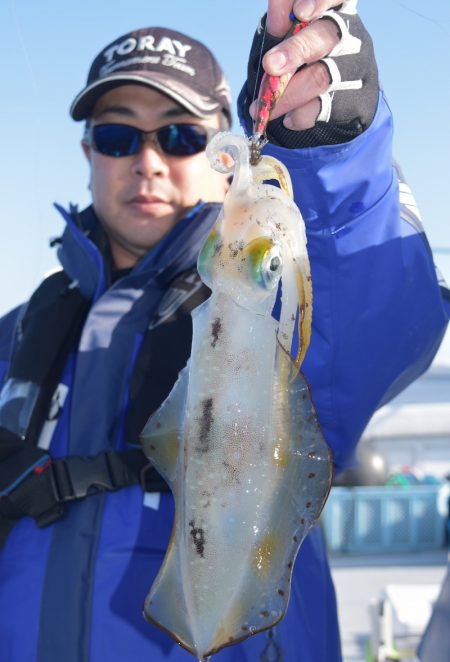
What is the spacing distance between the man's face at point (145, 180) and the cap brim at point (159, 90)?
6cm

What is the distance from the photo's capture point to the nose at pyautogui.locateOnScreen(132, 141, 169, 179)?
128 inches

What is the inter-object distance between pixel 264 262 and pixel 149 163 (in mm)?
1850

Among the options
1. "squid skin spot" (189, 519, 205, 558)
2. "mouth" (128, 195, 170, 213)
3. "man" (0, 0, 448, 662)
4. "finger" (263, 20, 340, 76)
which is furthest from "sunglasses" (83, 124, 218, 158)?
"squid skin spot" (189, 519, 205, 558)

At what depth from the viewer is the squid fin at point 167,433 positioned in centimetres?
166

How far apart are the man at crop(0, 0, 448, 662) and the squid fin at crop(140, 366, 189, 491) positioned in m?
0.72

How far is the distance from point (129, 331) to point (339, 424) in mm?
923

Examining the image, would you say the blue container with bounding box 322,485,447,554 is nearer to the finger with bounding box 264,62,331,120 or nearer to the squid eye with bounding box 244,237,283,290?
the finger with bounding box 264,62,331,120

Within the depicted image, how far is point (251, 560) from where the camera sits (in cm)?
158

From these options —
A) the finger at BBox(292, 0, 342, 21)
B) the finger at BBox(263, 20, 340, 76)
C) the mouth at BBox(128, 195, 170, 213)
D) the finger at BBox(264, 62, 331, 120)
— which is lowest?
the mouth at BBox(128, 195, 170, 213)

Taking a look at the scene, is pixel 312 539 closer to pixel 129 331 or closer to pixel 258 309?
pixel 129 331

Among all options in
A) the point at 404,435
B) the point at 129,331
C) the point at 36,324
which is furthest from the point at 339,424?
the point at 404,435

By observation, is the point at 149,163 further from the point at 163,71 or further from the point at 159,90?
the point at 163,71

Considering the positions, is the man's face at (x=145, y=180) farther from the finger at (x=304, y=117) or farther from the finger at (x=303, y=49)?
the finger at (x=303, y=49)

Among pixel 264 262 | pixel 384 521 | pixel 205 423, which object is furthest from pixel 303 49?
pixel 384 521
